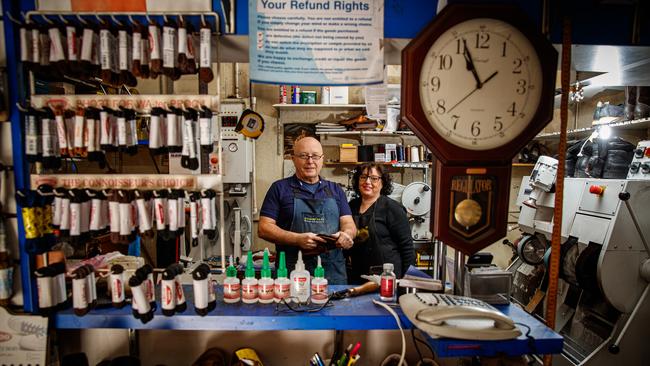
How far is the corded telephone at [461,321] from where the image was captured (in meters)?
1.04

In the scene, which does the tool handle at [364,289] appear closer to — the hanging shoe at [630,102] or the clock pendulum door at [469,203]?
the clock pendulum door at [469,203]

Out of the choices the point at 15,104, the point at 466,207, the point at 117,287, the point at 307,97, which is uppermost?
the point at 307,97

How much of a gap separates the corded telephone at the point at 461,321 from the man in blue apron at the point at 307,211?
1.25m

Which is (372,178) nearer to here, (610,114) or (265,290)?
(265,290)

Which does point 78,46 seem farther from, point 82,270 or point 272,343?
point 272,343

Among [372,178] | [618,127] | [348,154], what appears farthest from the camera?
[348,154]

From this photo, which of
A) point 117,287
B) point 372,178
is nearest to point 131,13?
point 117,287

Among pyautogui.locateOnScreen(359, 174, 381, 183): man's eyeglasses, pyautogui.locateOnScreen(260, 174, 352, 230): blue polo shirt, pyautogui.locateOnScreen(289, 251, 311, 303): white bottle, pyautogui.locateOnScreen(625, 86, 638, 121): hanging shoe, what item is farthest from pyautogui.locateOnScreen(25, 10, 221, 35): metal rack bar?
pyautogui.locateOnScreen(625, 86, 638, 121): hanging shoe

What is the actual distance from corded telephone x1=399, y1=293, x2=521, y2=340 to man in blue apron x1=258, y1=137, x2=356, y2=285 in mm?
1249

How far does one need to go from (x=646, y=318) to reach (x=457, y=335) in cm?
223

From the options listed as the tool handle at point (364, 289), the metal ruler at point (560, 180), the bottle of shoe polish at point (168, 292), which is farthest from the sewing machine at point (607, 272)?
the bottle of shoe polish at point (168, 292)

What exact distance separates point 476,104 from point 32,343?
1883 mm

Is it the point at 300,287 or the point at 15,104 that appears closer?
the point at 15,104

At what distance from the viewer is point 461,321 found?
3.54 ft
